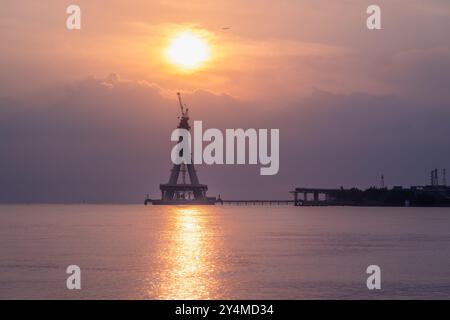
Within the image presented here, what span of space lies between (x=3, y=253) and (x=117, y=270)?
58.1 ft

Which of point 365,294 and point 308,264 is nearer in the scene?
point 365,294

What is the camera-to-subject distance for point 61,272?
5375 cm

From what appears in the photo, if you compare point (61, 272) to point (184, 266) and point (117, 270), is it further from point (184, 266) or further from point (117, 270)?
point (184, 266)

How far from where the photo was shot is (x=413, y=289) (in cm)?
4622

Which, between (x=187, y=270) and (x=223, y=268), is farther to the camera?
(x=223, y=268)
